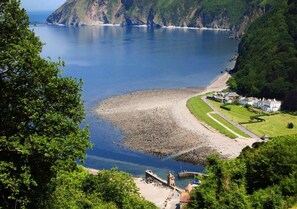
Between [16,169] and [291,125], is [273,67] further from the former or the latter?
[16,169]

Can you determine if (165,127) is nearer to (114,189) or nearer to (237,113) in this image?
(237,113)

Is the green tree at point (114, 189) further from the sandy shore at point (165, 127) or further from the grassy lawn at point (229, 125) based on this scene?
the grassy lawn at point (229, 125)

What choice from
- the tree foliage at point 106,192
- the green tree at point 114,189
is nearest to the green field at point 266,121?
the tree foliage at point 106,192

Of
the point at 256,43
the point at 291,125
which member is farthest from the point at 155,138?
the point at 256,43

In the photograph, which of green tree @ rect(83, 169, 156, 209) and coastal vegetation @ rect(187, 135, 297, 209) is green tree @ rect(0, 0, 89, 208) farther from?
coastal vegetation @ rect(187, 135, 297, 209)

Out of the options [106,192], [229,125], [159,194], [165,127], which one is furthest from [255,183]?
[229,125]

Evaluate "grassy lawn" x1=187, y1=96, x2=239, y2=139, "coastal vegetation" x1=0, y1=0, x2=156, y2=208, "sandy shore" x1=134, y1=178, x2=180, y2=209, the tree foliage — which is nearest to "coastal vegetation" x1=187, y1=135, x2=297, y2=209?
the tree foliage
